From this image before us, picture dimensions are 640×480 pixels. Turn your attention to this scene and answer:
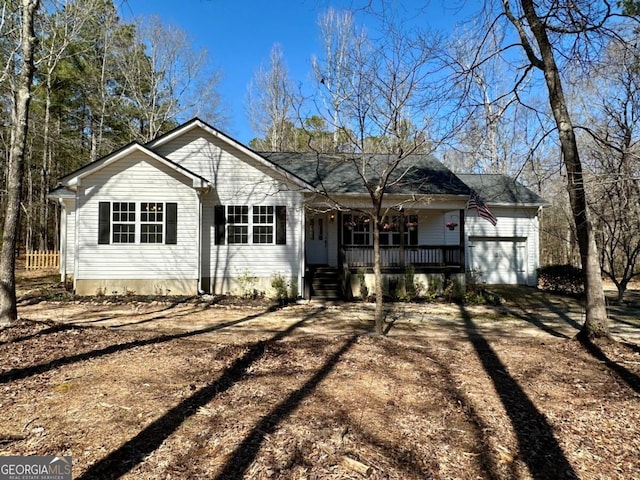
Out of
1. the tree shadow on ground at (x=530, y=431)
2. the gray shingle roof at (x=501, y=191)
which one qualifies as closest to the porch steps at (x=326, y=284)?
the tree shadow on ground at (x=530, y=431)

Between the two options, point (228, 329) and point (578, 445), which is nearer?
point (578, 445)

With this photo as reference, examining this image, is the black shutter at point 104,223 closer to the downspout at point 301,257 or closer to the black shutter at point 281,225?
the black shutter at point 281,225

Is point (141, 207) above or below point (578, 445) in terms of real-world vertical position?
above

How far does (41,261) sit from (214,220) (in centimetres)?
1392

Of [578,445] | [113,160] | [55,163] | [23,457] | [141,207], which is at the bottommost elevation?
[578,445]

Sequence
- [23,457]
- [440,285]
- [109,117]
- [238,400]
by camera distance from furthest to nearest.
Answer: [109,117], [440,285], [238,400], [23,457]

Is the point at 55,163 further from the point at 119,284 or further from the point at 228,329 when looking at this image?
the point at 228,329

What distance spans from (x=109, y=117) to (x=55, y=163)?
6378 millimetres

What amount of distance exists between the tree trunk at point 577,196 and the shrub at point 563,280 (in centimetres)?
840

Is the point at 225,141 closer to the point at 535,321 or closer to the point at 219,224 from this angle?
the point at 219,224

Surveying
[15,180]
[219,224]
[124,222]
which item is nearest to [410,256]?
[219,224]

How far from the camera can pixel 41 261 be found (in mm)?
20234

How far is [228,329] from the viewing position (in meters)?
7.80

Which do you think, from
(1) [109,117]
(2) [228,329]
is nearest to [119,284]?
(2) [228,329]
